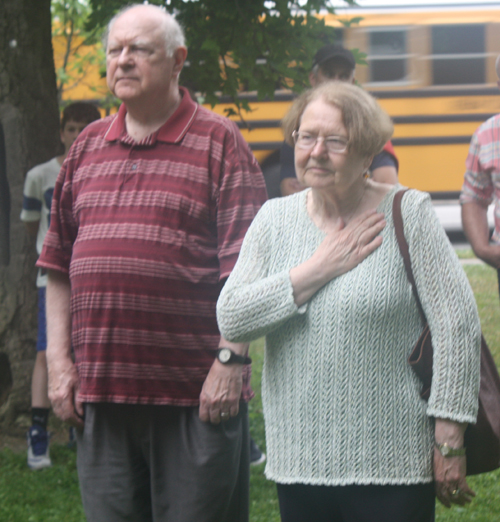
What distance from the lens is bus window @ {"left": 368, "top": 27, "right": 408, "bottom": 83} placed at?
10750mm

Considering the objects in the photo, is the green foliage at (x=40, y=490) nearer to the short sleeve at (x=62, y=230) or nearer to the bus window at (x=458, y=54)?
the short sleeve at (x=62, y=230)

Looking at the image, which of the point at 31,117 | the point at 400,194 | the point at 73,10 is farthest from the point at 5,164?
the point at 73,10

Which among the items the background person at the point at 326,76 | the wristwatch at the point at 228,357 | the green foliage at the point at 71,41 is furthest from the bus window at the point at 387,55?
the wristwatch at the point at 228,357

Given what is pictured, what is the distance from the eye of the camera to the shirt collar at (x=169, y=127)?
7.97 feet

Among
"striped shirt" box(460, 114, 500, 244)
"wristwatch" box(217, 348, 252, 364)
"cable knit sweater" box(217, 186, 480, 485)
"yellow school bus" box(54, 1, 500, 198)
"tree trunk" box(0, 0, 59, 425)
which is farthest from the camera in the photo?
A: "yellow school bus" box(54, 1, 500, 198)

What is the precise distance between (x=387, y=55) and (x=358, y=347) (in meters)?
9.47

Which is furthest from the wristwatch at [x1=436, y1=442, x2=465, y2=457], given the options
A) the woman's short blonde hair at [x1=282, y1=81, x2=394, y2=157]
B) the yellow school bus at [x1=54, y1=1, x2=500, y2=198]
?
the yellow school bus at [x1=54, y1=1, x2=500, y2=198]

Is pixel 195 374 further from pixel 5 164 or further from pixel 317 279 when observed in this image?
pixel 5 164

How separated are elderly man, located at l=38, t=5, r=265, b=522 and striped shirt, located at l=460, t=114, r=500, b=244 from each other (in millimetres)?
1592

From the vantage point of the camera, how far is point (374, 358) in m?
1.99

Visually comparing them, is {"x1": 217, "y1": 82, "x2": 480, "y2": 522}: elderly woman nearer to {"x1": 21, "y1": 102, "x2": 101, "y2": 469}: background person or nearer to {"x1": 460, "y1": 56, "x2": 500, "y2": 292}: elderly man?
{"x1": 460, "y1": 56, "x2": 500, "y2": 292}: elderly man

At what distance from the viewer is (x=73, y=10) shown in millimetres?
8570

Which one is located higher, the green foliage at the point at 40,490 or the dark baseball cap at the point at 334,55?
the dark baseball cap at the point at 334,55

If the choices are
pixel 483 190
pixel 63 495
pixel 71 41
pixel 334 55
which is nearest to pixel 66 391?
pixel 63 495
